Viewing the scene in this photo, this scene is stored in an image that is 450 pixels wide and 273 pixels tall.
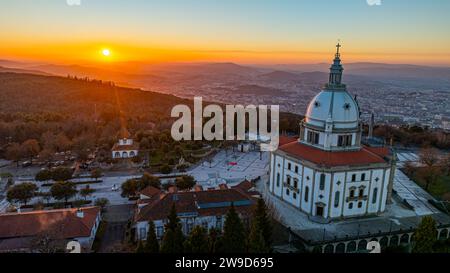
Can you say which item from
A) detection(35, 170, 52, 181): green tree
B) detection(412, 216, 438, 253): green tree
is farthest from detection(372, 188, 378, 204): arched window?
detection(35, 170, 52, 181): green tree

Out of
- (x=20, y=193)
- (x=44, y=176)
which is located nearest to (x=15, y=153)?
(x=44, y=176)

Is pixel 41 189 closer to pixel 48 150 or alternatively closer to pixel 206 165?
pixel 48 150

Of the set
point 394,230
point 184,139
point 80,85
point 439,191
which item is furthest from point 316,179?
point 80,85

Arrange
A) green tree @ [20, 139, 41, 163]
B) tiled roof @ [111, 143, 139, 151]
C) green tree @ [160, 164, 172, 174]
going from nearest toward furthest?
1. green tree @ [160, 164, 172, 174]
2. green tree @ [20, 139, 41, 163]
3. tiled roof @ [111, 143, 139, 151]

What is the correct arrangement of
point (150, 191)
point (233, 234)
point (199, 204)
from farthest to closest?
1. point (150, 191)
2. point (199, 204)
3. point (233, 234)

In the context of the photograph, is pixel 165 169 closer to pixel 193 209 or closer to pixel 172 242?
pixel 193 209

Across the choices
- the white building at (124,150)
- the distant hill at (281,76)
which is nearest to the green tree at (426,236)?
the white building at (124,150)

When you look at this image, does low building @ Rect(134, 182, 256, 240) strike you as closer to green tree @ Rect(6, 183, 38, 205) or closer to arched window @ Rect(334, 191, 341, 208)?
arched window @ Rect(334, 191, 341, 208)
